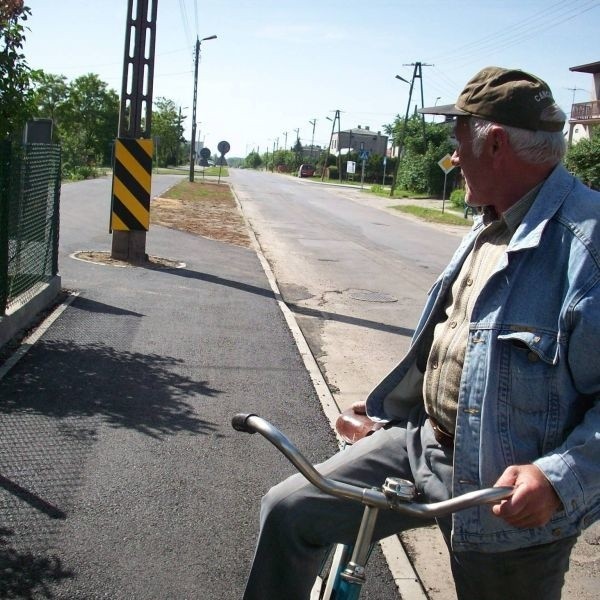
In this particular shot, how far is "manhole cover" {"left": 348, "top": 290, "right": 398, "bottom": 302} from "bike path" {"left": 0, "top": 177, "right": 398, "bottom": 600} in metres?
2.57

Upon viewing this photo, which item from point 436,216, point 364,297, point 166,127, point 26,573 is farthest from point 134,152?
point 166,127

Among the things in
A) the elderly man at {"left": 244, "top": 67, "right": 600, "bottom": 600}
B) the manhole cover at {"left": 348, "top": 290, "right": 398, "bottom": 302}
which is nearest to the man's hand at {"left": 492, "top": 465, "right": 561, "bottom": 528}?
the elderly man at {"left": 244, "top": 67, "right": 600, "bottom": 600}

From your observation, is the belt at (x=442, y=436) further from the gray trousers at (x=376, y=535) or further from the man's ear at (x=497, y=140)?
the man's ear at (x=497, y=140)

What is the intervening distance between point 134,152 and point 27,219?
15.6ft

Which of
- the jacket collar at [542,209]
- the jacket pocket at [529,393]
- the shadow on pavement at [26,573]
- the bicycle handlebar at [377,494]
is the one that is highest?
the jacket collar at [542,209]

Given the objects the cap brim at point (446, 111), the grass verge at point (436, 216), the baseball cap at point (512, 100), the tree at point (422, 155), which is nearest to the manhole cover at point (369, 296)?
the cap brim at point (446, 111)

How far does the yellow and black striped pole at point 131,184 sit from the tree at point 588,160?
76.5 feet

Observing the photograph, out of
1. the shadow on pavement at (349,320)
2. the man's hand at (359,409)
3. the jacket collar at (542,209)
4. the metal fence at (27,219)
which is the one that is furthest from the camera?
the shadow on pavement at (349,320)

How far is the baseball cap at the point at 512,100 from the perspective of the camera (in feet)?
7.07

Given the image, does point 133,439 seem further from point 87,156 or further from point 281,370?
point 87,156

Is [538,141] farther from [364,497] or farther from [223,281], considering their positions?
[223,281]

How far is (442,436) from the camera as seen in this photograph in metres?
2.35

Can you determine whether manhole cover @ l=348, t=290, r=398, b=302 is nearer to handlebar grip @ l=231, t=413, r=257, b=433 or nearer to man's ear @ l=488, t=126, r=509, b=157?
man's ear @ l=488, t=126, r=509, b=157

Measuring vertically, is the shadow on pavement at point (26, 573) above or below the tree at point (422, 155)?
below
